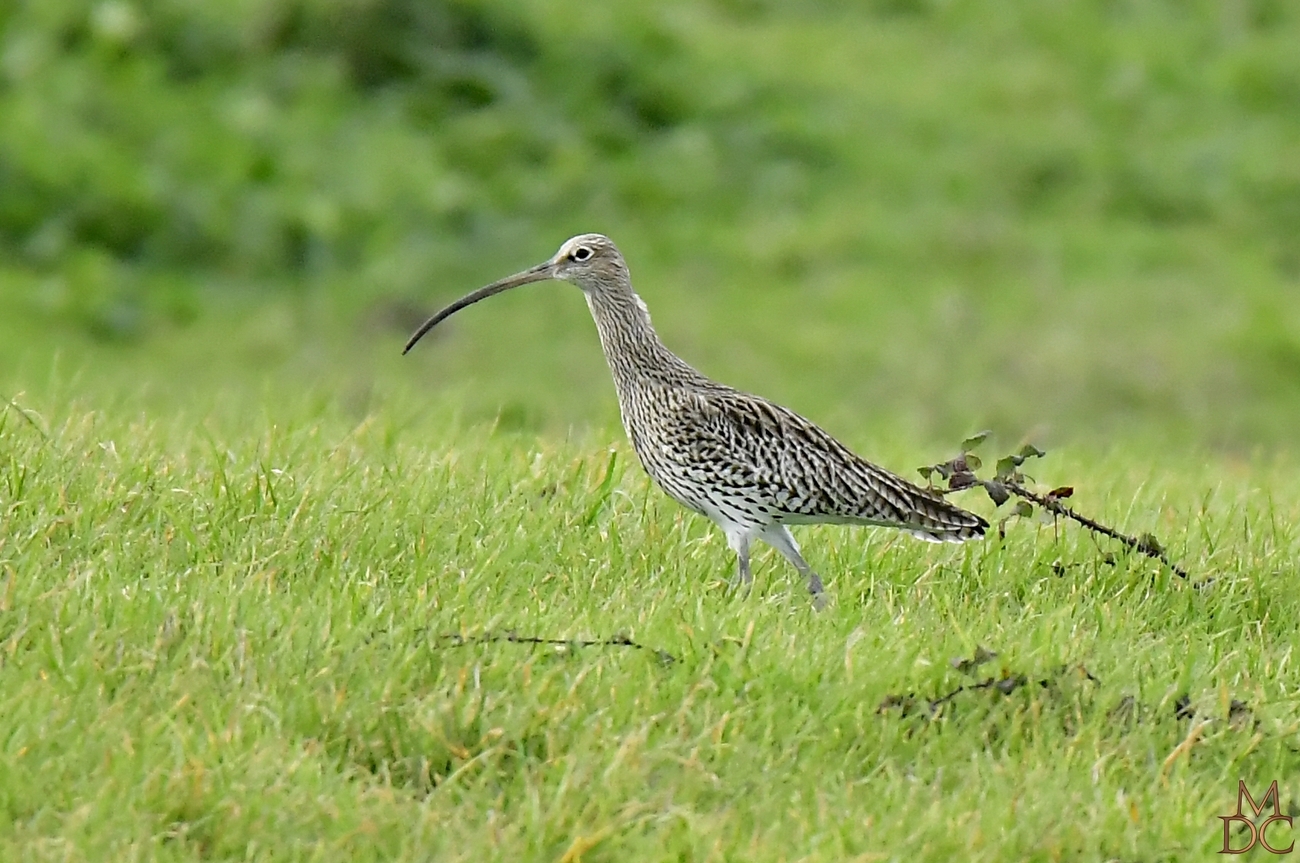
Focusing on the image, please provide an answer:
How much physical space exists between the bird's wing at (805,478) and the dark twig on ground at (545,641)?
109cm

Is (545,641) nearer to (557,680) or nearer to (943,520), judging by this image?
(557,680)

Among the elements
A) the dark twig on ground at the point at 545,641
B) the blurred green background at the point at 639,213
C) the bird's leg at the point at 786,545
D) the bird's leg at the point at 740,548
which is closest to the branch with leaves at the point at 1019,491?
the bird's leg at the point at 786,545

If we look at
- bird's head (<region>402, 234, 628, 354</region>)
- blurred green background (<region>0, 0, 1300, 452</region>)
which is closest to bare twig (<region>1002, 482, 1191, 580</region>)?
bird's head (<region>402, 234, 628, 354</region>)

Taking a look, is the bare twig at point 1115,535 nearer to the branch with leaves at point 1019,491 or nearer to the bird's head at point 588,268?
the branch with leaves at point 1019,491

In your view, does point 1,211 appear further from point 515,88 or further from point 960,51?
point 960,51

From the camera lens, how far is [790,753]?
17.6 ft

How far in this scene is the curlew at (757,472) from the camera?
22.1ft

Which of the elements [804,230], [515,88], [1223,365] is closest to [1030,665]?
[1223,365]

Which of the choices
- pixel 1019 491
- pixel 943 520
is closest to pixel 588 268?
pixel 943 520

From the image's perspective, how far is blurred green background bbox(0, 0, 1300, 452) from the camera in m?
14.4

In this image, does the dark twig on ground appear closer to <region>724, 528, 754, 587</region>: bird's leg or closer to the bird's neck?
<region>724, 528, 754, 587</region>: bird's leg

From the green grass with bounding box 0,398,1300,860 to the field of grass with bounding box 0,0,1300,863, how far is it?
0.7 inches

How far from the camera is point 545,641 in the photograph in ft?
18.5

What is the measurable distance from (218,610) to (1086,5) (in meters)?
17.0
